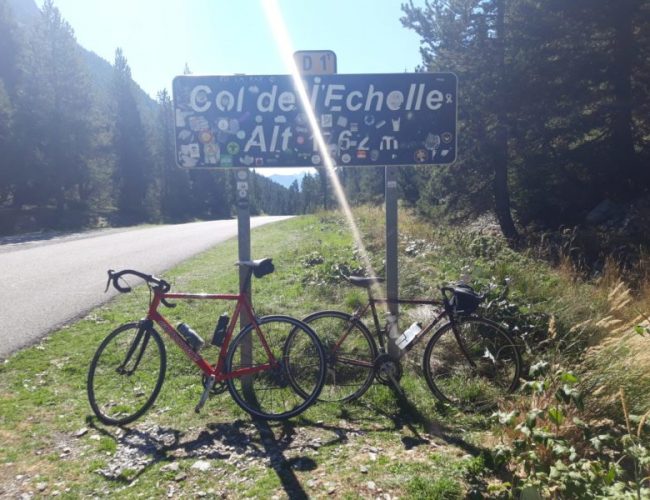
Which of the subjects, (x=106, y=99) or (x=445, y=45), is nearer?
(x=445, y=45)

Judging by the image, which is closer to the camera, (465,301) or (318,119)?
(465,301)

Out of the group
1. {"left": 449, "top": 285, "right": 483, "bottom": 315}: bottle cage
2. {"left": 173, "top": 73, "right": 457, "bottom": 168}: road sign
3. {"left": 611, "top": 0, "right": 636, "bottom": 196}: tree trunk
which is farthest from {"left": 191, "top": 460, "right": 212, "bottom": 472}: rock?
{"left": 611, "top": 0, "right": 636, "bottom": 196}: tree trunk

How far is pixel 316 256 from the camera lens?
10.6m

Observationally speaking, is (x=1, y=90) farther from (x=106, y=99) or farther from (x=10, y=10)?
(x=106, y=99)

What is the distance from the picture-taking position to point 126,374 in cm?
428

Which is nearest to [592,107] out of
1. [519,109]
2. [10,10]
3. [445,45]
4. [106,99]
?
[519,109]

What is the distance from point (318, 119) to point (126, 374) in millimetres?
2884

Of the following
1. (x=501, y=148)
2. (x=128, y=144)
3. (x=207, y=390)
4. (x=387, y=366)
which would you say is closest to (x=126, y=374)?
(x=207, y=390)

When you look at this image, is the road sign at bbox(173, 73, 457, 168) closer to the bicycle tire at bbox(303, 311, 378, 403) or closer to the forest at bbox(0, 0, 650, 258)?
the bicycle tire at bbox(303, 311, 378, 403)

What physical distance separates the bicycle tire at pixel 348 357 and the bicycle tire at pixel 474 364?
529 millimetres

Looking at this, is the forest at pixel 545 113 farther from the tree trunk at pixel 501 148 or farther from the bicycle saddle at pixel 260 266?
the bicycle saddle at pixel 260 266

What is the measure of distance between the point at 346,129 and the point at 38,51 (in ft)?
118

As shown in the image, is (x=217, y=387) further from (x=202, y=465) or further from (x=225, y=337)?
(x=202, y=465)

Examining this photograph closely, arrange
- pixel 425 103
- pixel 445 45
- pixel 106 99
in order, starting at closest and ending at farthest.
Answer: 1. pixel 425 103
2. pixel 445 45
3. pixel 106 99
